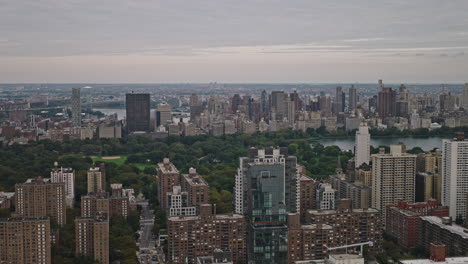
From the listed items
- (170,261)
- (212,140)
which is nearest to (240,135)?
(212,140)

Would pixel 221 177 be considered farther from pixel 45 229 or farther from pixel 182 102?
pixel 182 102

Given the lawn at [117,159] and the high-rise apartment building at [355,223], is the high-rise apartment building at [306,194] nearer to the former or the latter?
the high-rise apartment building at [355,223]

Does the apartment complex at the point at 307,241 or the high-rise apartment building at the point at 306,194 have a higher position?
the high-rise apartment building at the point at 306,194

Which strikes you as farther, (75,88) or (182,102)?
(182,102)

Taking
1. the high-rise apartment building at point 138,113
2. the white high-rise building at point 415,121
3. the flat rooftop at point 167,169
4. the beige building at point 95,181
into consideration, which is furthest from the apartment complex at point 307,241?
the white high-rise building at point 415,121

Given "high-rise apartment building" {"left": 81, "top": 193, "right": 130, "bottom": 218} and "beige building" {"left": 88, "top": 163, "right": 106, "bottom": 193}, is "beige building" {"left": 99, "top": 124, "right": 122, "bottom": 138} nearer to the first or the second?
"beige building" {"left": 88, "top": 163, "right": 106, "bottom": 193}

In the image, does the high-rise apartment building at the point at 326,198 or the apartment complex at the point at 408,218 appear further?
the high-rise apartment building at the point at 326,198
